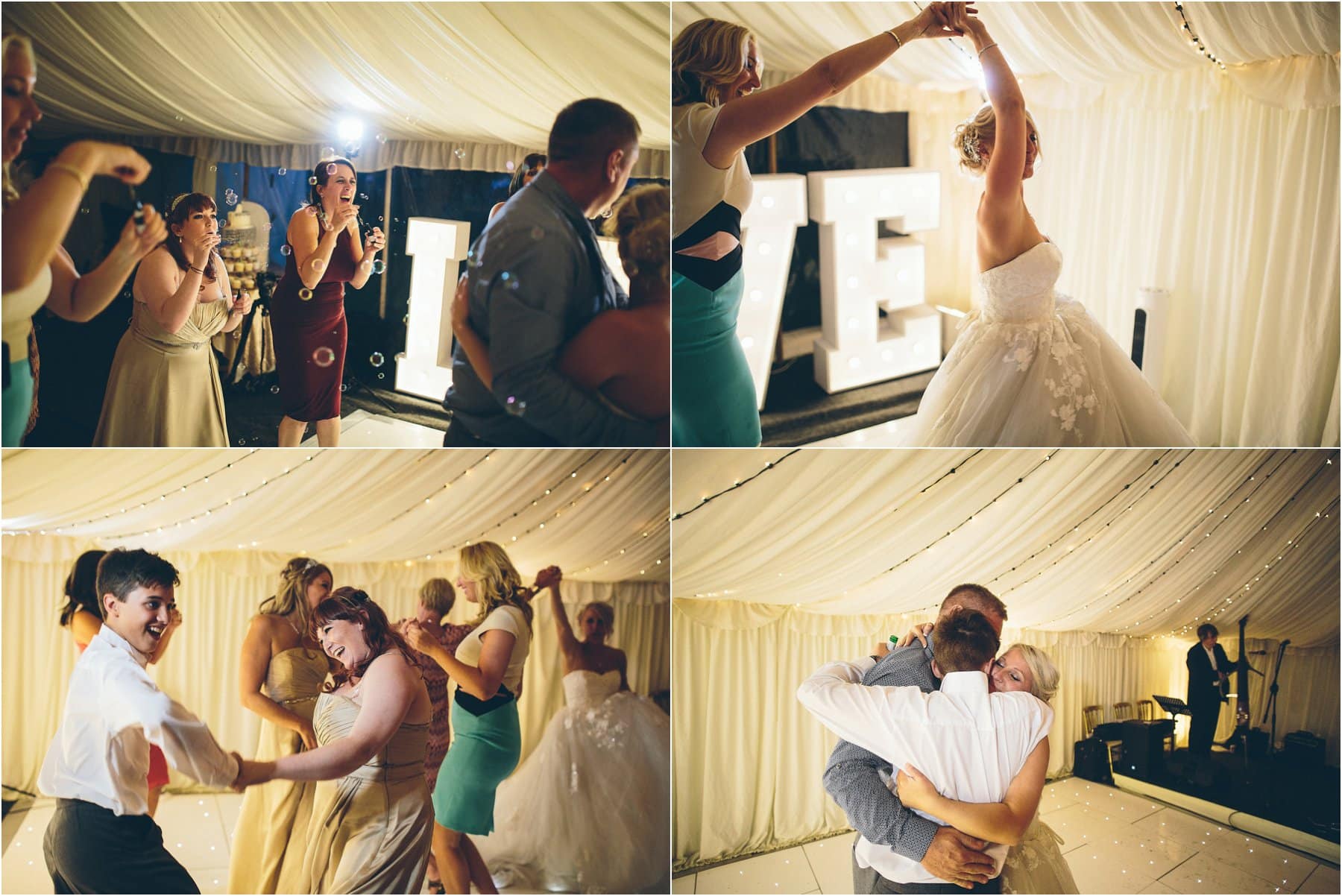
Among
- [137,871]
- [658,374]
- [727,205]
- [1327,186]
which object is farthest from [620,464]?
[1327,186]

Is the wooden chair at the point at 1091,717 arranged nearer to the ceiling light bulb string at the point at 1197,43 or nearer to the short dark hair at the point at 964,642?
the short dark hair at the point at 964,642

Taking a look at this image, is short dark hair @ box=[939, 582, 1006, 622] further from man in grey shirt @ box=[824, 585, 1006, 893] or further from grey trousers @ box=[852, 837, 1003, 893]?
grey trousers @ box=[852, 837, 1003, 893]

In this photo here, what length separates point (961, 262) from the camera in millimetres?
1945

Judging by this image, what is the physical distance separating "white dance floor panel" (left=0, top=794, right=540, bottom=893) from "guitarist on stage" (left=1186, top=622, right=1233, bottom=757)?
202 cm

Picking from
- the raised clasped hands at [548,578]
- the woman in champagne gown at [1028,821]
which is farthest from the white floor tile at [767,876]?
the raised clasped hands at [548,578]

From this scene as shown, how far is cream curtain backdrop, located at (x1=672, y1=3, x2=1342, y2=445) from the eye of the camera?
6.29ft

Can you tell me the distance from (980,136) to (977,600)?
95 centimetres

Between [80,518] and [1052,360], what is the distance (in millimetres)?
1974

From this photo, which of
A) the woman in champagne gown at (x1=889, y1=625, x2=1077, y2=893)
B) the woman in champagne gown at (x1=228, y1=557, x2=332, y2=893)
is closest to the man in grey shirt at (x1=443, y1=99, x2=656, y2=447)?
the woman in champagne gown at (x1=228, y1=557, x2=332, y2=893)

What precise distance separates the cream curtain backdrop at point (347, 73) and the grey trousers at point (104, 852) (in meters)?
1.34

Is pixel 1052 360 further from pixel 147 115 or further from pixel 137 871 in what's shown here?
pixel 137 871

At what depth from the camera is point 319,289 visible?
6.23ft

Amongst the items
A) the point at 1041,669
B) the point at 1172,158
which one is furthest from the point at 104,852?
the point at 1172,158

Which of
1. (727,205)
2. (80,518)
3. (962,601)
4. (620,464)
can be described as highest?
(727,205)
